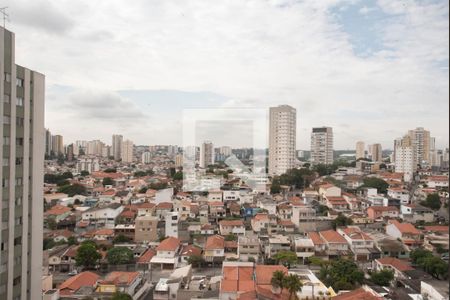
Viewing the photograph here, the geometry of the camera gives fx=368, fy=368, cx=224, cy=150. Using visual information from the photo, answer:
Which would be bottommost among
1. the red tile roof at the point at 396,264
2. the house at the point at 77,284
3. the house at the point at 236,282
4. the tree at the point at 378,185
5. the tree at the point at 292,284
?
the red tile roof at the point at 396,264

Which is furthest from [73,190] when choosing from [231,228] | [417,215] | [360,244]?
[417,215]

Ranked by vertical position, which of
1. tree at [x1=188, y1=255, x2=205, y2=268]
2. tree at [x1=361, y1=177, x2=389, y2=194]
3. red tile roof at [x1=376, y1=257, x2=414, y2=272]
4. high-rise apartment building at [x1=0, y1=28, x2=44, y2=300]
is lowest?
tree at [x1=188, y1=255, x2=205, y2=268]

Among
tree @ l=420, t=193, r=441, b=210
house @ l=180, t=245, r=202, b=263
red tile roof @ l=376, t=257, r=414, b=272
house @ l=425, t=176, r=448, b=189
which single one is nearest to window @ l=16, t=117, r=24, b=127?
house @ l=180, t=245, r=202, b=263

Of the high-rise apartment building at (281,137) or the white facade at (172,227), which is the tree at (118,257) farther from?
the high-rise apartment building at (281,137)

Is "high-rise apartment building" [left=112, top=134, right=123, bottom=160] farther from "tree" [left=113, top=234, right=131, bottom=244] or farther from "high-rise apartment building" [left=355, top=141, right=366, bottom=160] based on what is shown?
"tree" [left=113, top=234, right=131, bottom=244]

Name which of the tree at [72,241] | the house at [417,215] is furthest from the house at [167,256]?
the house at [417,215]

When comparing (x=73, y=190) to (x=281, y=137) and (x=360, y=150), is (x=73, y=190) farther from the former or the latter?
(x=360, y=150)

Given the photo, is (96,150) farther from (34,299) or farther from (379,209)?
(34,299)

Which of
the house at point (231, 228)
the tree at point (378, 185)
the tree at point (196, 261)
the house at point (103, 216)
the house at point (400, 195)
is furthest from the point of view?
the tree at point (378, 185)
